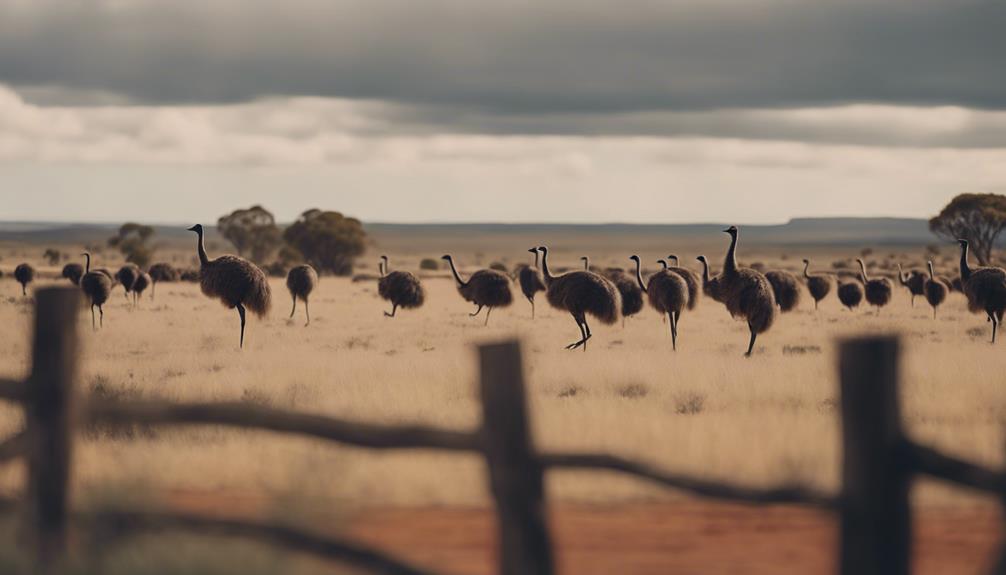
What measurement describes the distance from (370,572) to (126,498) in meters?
2.30

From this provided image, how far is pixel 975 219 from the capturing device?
89.9m

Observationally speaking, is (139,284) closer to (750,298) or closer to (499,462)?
(750,298)

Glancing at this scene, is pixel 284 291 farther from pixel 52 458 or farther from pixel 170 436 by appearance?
pixel 52 458

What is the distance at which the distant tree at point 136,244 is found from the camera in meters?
93.1

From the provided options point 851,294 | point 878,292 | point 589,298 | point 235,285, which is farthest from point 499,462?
point 851,294

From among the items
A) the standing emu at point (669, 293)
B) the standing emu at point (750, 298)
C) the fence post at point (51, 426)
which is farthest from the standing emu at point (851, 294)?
the fence post at point (51, 426)

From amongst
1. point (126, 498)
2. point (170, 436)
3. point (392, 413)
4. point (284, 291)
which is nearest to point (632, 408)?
point (392, 413)

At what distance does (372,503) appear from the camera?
9.30 metres

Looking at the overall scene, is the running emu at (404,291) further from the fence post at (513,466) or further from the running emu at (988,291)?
the fence post at (513,466)

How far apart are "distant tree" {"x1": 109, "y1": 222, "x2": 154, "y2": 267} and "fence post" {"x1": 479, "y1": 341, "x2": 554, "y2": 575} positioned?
89.8 m

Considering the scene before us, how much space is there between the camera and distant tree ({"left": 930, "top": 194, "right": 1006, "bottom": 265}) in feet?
290

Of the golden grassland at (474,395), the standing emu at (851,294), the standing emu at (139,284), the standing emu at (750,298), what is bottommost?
the golden grassland at (474,395)

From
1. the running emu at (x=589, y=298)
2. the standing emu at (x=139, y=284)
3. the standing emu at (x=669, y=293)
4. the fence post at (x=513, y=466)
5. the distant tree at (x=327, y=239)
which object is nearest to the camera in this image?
the fence post at (x=513, y=466)

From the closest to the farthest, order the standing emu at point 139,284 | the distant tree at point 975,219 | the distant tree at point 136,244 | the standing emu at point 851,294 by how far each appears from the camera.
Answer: the standing emu at point 851,294
the standing emu at point 139,284
the distant tree at point 975,219
the distant tree at point 136,244
